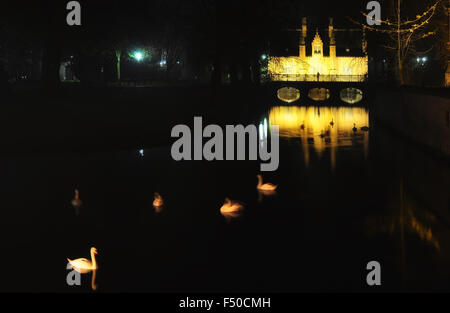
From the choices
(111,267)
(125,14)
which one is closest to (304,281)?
(111,267)

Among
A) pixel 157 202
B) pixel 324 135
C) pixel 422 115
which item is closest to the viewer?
pixel 157 202

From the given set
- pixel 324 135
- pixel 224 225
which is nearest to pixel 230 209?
pixel 224 225

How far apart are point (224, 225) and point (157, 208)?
2506mm

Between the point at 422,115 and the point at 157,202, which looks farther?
the point at 422,115

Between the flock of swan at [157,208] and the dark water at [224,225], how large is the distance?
20 centimetres

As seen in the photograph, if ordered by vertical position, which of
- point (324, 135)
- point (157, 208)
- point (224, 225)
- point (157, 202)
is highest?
point (324, 135)

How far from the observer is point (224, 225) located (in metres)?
15.5

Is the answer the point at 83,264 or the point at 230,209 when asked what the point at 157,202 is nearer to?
the point at 230,209

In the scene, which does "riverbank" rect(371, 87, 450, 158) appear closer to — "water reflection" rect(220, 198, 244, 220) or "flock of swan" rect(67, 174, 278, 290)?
"flock of swan" rect(67, 174, 278, 290)

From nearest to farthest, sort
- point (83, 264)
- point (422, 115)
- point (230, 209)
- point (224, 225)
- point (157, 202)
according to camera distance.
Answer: point (83, 264) < point (224, 225) < point (230, 209) < point (157, 202) < point (422, 115)

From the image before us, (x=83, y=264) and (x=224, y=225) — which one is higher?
(x=224, y=225)

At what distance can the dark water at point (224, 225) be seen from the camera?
1145cm

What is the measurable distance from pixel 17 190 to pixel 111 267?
924 cm

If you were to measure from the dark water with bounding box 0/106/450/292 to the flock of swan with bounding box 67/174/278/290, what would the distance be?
20 cm
